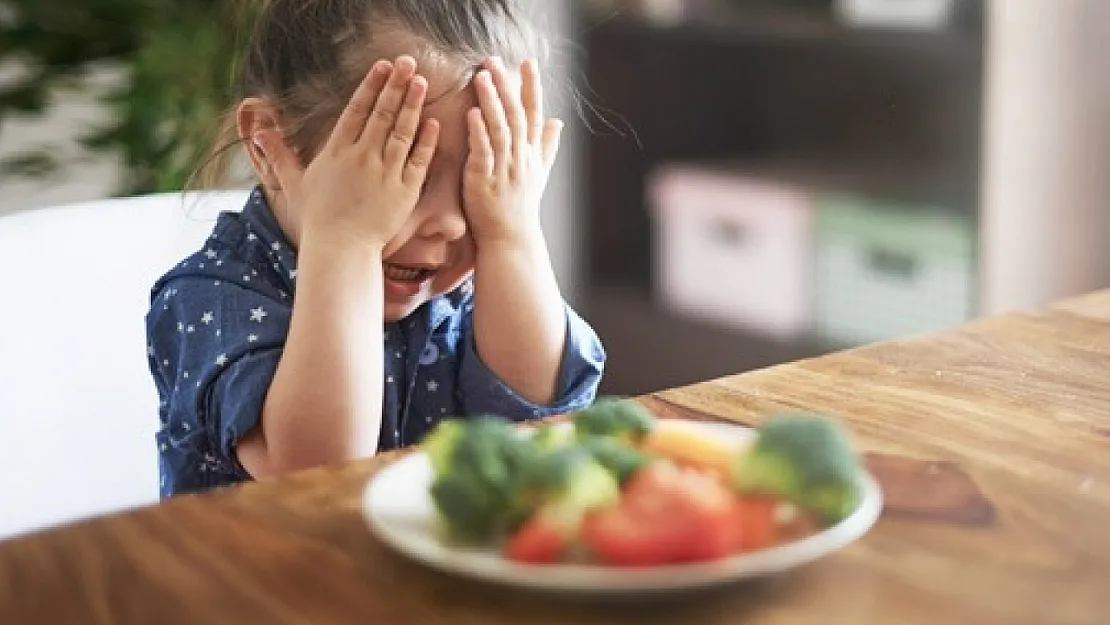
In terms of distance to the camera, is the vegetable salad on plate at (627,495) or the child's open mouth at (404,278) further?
the child's open mouth at (404,278)

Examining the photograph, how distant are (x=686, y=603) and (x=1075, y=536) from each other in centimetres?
18

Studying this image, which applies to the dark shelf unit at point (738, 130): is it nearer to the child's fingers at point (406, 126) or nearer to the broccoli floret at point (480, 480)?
the child's fingers at point (406, 126)

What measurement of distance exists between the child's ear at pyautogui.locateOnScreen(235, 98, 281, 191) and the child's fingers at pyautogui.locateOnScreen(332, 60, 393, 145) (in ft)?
0.45

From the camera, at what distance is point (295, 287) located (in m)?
1.14

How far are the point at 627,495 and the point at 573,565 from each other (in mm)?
34

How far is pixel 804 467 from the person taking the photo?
2.24 ft

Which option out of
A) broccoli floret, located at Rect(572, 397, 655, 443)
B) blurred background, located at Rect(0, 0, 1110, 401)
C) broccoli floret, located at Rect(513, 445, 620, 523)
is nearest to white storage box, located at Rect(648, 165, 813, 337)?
blurred background, located at Rect(0, 0, 1110, 401)

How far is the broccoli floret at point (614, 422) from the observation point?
2.49ft

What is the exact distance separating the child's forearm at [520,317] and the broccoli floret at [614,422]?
0.40 meters

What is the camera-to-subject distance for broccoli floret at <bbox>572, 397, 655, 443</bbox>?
0.76 m

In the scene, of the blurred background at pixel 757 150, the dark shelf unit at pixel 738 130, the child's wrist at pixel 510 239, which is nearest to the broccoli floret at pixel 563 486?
the child's wrist at pixel 510 239

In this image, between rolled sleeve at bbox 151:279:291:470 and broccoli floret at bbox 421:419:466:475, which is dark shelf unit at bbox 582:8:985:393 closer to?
rolled sleeve at bbox 151:279:291:470

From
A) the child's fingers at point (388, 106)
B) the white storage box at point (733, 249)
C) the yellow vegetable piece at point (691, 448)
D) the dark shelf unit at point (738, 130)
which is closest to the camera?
the yellow vegetable piece at point (691, 448)

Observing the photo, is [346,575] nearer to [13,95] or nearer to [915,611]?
[915,611]
